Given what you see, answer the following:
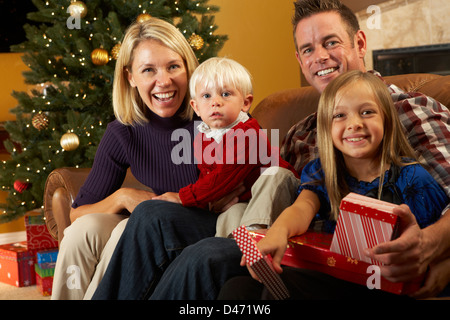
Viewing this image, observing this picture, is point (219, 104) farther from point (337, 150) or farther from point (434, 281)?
point (434, 281)

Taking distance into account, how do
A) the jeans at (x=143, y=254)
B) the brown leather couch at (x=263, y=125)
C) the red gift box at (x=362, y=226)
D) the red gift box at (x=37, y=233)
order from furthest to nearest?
the red gift box at (x=37, y=233) < the brown leather couch at (x=263, y=125) < the jeans at (x=143, y=254) < the red gift box at (x=362, y=226)

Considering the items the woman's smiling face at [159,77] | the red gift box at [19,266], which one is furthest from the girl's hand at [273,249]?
the red gift box at [19,266]

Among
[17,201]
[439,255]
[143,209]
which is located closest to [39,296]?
[17,201]

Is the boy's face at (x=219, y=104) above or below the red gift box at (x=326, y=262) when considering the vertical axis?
above

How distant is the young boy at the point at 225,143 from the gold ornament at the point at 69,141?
4.81 ft

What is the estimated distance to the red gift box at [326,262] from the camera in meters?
1.08

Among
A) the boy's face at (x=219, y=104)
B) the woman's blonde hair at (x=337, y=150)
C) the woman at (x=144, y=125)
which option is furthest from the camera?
the woman at (x=144, y=125)

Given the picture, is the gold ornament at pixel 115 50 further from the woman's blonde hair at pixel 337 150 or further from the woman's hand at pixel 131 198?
the woman's blonde hair at pixel 337 150

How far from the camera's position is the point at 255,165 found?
1.68 metres

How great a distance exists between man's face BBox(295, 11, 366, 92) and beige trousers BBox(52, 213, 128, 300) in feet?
2.75

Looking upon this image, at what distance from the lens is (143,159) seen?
1997 mm

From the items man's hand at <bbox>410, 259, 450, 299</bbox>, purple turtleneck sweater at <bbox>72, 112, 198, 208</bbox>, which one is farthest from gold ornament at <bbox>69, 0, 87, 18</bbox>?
man's hand at <bbox>410, 259, 450, 299</bbox>

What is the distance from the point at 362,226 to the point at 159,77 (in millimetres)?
1118

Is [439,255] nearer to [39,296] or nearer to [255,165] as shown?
[255,165]
